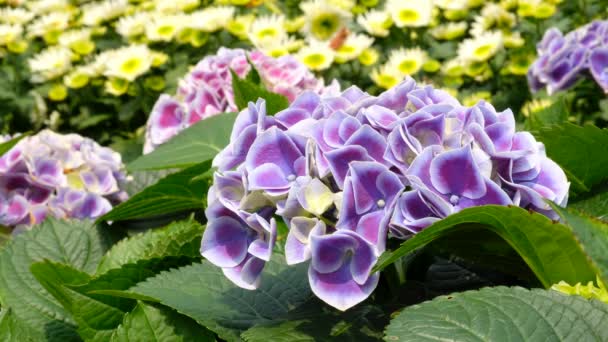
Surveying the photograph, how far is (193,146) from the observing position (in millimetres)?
1698

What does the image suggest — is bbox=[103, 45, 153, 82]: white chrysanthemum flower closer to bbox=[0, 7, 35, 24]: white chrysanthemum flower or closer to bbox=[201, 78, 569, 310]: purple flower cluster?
bbox=[0, 7, 35, 24]: white chrysanthemum flower

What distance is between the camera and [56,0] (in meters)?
4.82

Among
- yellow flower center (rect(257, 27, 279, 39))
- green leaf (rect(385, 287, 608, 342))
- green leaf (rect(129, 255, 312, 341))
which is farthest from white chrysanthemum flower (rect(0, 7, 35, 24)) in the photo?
green leaf (rect(385, 287, 608, 342))

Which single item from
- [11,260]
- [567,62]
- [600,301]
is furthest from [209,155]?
[567,62]

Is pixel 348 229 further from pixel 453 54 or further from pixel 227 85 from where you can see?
pixel 453 54

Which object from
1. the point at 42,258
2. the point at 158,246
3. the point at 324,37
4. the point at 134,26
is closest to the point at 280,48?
the point at 324,37

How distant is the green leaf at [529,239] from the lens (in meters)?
0.87

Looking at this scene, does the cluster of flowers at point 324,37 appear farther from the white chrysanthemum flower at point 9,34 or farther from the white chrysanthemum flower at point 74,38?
the white chrysanthemum flower at point 9,34

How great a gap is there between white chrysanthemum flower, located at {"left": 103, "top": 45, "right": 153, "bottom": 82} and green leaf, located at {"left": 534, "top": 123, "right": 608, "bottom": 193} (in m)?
2.36

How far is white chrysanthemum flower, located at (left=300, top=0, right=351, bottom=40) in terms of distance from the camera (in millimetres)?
3439

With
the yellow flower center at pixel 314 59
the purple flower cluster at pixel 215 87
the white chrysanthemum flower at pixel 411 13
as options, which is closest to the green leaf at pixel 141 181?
the purple flower cluster at pixel 215 87

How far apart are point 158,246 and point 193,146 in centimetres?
40

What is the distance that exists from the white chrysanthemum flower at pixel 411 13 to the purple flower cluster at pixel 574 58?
911 millimetres

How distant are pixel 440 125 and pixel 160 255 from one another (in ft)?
1.56
